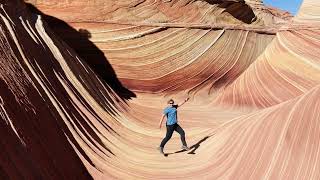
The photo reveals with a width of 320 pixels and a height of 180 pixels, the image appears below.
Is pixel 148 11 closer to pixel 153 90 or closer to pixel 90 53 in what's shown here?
pixel 90 53

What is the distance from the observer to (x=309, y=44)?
1305 cm

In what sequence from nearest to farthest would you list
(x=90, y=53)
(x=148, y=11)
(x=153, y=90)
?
(x=90, y=53) → (x=153, y=90) → (x=148, y=11)

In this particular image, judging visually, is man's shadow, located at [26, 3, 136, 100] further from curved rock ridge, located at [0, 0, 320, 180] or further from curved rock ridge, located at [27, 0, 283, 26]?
curved rock ridge, located at [27, 0, 283, 26]

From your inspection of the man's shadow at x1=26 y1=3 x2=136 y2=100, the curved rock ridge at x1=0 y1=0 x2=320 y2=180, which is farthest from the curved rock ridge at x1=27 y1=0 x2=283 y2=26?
the man's shadow at x1=26 y1=3 x2=136 y2=100

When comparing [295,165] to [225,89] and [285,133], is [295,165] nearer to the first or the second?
[285,133]

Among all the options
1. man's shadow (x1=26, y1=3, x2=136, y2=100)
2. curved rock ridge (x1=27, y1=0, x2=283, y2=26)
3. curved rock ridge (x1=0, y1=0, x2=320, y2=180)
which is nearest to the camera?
curved rock ridge (x1=0, y1=0, x2=320, y2=180)

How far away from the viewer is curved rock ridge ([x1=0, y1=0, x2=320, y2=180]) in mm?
6355

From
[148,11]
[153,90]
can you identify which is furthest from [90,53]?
[148,11]

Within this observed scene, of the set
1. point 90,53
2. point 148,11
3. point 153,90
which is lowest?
point 153,90

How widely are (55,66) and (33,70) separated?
1.69 meters

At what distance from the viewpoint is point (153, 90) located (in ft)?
49.8

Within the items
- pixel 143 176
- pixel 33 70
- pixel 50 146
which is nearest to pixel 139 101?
pixel 33 70

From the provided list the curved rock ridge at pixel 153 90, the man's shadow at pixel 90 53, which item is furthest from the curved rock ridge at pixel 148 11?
the man's shadow at pixel 90 53

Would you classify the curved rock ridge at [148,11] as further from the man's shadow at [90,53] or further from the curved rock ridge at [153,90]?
the man's shadow at [90,53]
